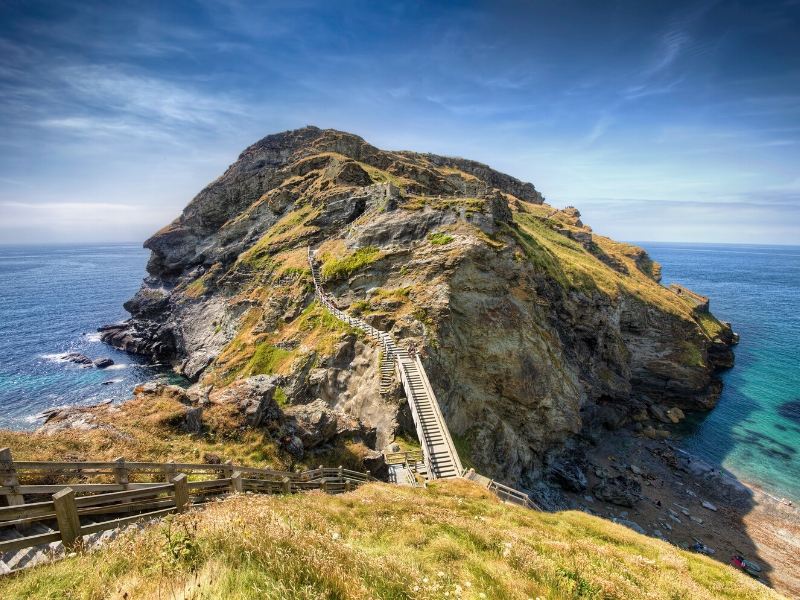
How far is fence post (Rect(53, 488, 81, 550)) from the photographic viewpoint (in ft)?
18.8

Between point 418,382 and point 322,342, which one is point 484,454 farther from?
point 322,342

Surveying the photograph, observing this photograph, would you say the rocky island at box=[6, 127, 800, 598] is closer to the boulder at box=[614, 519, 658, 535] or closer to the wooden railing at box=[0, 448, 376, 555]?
the boulder at box=[614, 519, 658, 535]

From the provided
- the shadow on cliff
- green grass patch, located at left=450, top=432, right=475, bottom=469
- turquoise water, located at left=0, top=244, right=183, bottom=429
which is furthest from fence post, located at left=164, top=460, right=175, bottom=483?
turquoise water, located at left=0, top=244, right=183, bottom=429

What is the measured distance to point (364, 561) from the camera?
245 inches

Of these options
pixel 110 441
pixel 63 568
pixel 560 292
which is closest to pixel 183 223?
pixel 560 292

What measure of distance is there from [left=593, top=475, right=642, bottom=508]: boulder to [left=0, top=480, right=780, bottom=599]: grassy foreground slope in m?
26.8

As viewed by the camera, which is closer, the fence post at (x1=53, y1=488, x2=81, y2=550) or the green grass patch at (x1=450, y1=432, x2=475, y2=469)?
the fence post at (x1=53, y1=488, x2=81, y2=550)

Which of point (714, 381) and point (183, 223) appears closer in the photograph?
point (714, 381)

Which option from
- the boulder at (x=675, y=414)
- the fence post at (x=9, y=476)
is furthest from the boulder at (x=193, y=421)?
the boulder at (x=675, y=414)

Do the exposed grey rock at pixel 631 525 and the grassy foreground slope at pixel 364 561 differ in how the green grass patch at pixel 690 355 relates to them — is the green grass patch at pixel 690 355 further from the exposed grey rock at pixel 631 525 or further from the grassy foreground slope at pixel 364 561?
the grassy foreground slope at pixel 364 561

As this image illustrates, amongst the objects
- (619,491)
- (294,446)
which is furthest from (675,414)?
(294,446)

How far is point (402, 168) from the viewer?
77.1 meters

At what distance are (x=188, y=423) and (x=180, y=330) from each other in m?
62.3

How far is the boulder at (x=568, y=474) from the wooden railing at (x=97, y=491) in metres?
34.0
